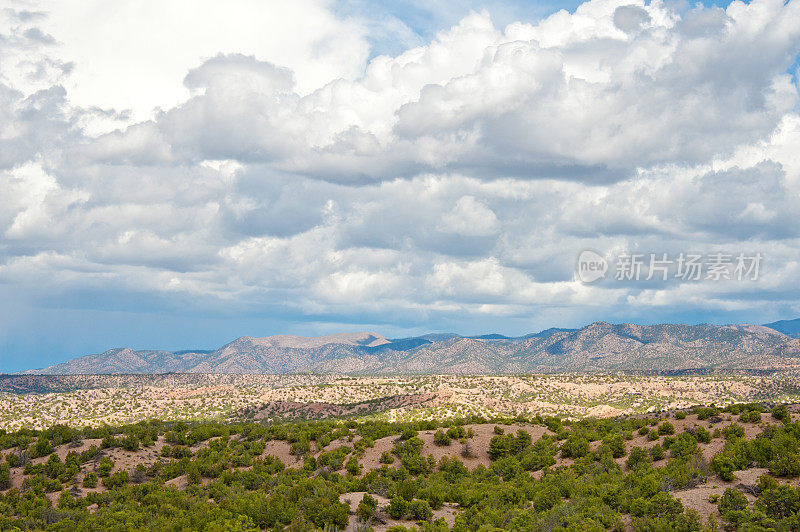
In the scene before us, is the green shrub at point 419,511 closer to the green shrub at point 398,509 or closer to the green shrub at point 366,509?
the green shrub at point 398,509

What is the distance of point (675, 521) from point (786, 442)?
64.9 feet

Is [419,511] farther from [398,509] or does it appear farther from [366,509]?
[366,509]

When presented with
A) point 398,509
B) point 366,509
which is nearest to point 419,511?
point 398,509

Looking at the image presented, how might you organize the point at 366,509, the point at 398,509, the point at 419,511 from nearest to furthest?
the point at 366,509
the point at 398,509
the point at 419,511

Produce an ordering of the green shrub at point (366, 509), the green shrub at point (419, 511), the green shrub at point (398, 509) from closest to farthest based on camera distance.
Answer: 1. the green shrub at point (366, 509)
2. the green shrub at point (398, 509)
3. the green shrub at point (419, 511)

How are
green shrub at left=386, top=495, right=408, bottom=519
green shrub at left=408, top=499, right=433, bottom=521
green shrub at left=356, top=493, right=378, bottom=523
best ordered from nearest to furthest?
green shrub at left=356, top=493, right=378, bottom=523
green shrub at left=386, top=495, right=408, bottom=519
green shrub at left=408, top=499, right=433, bottom=521

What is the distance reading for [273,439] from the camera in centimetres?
7506

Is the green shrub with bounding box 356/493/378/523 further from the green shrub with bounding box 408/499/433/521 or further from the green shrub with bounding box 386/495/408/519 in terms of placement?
the green shrub with bounding box 408/499/433/521

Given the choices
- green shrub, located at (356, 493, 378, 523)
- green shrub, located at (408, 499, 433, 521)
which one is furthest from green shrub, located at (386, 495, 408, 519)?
green shrub, located at (356, 493, 378, 523)

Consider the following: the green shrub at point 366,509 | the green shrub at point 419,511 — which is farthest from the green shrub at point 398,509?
the green shrub at point 366,509

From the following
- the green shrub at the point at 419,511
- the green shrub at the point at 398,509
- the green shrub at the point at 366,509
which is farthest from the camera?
the green shrub at the point at 419,511

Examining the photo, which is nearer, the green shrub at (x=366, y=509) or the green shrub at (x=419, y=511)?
the green shrub at (x=366, y=509)

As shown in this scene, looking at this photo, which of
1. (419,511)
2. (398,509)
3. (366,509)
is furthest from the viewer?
(419,511)

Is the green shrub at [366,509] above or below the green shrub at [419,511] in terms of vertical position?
above
